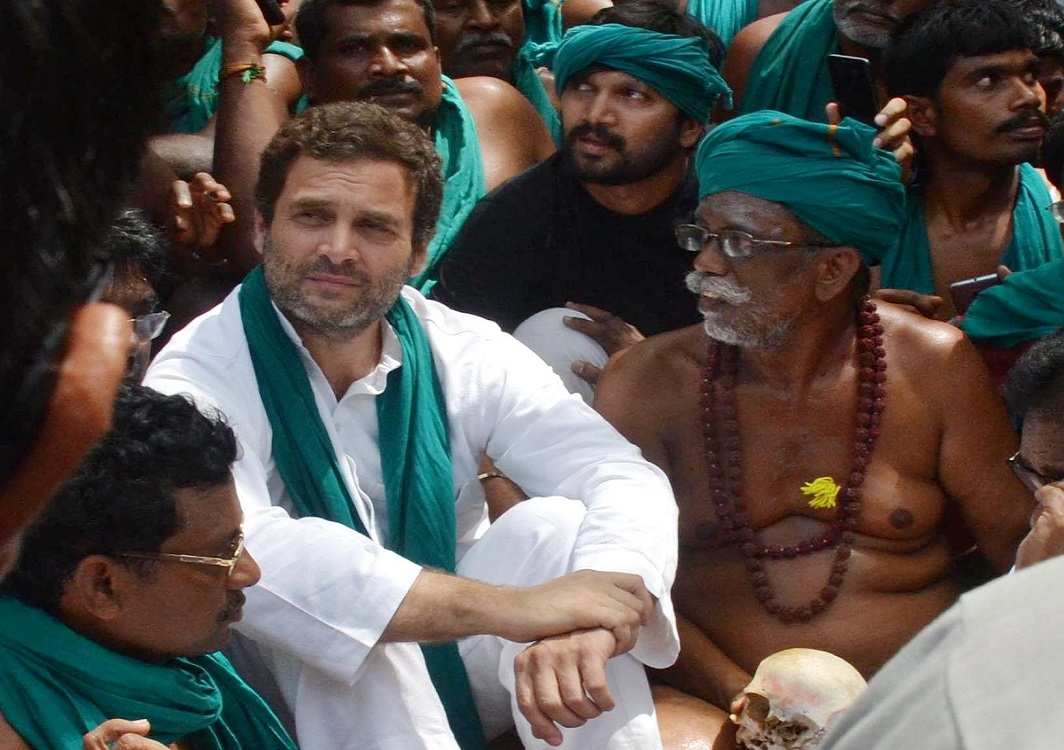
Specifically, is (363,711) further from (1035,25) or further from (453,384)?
(1035,25)

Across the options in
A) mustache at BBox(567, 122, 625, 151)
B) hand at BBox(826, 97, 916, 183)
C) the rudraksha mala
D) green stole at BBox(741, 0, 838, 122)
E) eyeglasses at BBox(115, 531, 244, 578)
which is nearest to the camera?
eyeglasses at BBox(115, 531, 244, 578)

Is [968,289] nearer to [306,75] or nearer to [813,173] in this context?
[813,173]

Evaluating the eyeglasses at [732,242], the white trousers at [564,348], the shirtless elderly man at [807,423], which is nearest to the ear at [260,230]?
the white trousers at [564,348]

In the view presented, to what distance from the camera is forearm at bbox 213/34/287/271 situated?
185 inches

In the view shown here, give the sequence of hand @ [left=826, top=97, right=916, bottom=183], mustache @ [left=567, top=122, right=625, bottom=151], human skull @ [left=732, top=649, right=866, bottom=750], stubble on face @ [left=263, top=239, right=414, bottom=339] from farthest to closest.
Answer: mustache @ [left=567, top=122, right=625, bottom=151] → hand @ [left=826, top=97, right=916, bottom=183] → stubble on face @ [left=263, top=239, right=414, bottom=339] → human skull @ [left=732, top=649, right=866, bottom=750]

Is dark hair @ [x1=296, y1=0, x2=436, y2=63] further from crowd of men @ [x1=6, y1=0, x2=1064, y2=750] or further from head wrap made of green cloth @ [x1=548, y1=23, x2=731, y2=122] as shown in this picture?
head wrap made of green cloth @ [x1=548, y1=23, x2=731, y2=122]

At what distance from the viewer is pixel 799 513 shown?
13.0 ft

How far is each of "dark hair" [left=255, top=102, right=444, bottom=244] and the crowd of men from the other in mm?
11

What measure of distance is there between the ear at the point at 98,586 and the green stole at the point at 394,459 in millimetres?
→ 697

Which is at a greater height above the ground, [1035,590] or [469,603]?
[1035,590]

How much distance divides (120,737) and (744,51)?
3.81m

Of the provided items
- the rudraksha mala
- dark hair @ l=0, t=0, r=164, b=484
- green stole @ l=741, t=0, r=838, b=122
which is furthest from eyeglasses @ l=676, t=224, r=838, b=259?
dark hair @ l=0, t=0, r=164, b=484

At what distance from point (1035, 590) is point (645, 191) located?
399 centimetres

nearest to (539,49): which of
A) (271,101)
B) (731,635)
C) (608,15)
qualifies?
(608,15)
